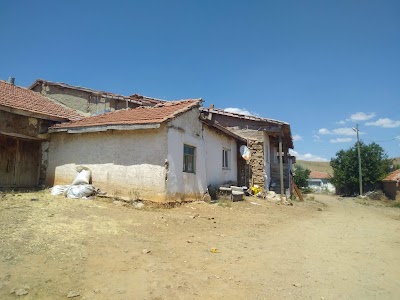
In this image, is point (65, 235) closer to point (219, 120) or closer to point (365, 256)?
point (365, 256)

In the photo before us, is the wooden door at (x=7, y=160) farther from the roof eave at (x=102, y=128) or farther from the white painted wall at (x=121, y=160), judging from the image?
the white painted wall at (x=121, y=160)

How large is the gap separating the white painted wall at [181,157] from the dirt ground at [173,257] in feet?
4.76

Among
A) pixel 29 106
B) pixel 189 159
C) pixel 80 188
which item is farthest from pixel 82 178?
pixel 29 106

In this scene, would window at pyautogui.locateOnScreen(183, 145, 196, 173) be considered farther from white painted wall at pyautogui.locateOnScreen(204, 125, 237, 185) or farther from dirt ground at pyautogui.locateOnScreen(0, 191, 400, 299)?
dirt ground at pyautogui.locateOnScreen(0, 191, 400, 299)

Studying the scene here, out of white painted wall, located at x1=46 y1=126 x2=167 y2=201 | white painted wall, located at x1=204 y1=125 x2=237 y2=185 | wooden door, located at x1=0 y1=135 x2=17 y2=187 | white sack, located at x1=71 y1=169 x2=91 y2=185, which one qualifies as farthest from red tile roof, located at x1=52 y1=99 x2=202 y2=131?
white painted wall, located at x1=204 y1=125 x2=237 y2=185

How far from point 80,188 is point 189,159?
3.76 meters

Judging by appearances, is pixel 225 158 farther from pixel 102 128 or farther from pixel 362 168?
pixel 362 168

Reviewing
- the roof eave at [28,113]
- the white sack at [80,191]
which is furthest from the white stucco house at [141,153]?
the roof eave at [28,113]

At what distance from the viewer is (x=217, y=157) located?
1398cm

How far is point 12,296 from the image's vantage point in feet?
10.7

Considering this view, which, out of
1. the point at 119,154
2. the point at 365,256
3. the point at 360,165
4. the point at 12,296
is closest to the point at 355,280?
the point at 365,256

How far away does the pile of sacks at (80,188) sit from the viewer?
366 inches

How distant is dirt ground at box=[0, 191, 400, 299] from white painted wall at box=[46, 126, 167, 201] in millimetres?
1012

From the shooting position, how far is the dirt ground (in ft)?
12.3
